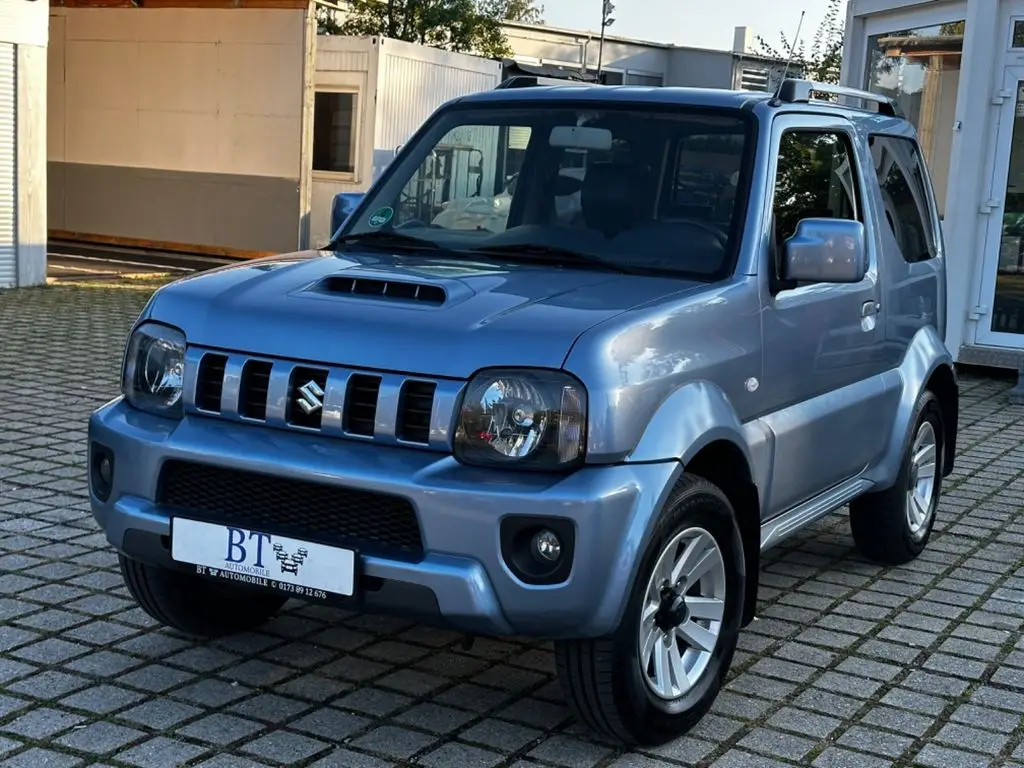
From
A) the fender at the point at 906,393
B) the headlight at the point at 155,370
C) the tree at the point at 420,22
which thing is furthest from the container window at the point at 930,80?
the tree at the point at 420,22

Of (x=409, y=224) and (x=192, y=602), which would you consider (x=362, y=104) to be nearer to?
(x=409, y=224)

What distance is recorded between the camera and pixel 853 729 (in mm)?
4418

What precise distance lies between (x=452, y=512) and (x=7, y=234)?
42.7 ft

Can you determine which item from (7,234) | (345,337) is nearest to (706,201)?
(345,337)

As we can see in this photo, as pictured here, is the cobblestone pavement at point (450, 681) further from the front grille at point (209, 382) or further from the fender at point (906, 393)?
the front grille at point (209, 382)

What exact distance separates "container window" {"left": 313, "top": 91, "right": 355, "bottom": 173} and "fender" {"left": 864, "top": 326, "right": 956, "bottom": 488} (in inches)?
561

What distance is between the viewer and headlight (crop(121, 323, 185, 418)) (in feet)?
14.0

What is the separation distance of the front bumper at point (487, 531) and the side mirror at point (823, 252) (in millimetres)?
1012

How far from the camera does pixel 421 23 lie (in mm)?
24312

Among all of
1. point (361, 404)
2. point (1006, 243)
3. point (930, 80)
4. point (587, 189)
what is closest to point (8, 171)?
point (930, 80)

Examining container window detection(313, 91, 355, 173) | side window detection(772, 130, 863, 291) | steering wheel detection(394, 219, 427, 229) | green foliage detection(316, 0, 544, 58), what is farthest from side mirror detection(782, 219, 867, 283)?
green foliage detection(316, 0, 544, 58)

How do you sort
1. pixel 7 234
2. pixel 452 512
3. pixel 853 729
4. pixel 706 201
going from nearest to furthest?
pixel 452 512, pixel 853 729, pixel 706 201, pixel 7 234

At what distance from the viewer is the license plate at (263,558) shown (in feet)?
12.7

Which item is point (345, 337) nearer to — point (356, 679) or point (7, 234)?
point (356, 679)
